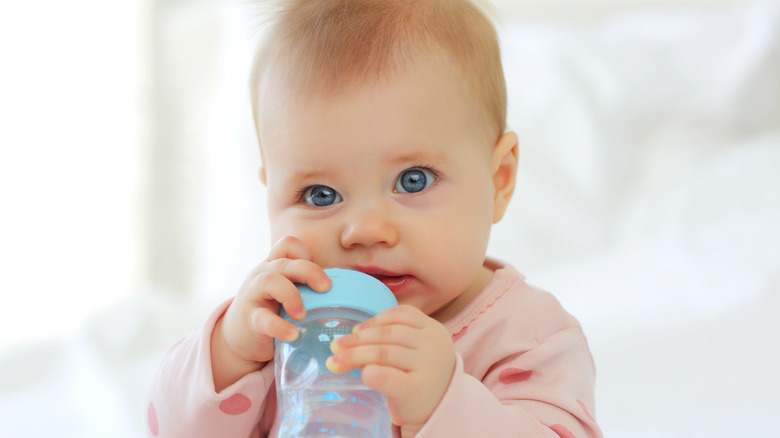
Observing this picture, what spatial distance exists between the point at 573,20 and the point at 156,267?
4.60ft

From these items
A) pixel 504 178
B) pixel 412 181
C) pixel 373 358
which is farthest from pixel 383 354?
pixel 504 178

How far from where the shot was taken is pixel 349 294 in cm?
71

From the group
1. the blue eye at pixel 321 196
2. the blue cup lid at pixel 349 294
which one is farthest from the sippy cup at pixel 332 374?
the blue eye at pixel 321 196

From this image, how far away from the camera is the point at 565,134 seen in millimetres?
2078

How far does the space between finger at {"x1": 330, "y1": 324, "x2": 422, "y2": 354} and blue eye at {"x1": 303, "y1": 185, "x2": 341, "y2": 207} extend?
0.64 feet

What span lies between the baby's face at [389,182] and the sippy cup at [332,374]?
8 cm

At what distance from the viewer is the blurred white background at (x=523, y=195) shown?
4.65 ft

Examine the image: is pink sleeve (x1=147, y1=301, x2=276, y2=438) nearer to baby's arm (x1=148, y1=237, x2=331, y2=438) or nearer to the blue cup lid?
baby's arm (x1=148, y1=237, x2=331, y2=438)

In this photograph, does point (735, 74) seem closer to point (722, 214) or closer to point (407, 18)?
point (722, 214)

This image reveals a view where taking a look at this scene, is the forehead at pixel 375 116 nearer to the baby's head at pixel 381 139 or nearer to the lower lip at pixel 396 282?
the baby's head at pixel 381 139

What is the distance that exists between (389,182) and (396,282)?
0.09 meters

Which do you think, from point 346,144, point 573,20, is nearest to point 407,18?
point 346,144

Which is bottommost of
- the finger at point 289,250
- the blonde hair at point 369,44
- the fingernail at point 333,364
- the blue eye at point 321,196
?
the fingernail at point 333,364

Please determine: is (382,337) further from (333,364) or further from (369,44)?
(369,44)
